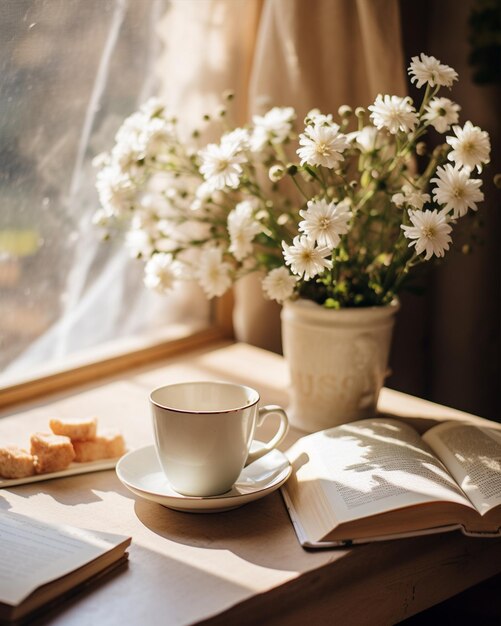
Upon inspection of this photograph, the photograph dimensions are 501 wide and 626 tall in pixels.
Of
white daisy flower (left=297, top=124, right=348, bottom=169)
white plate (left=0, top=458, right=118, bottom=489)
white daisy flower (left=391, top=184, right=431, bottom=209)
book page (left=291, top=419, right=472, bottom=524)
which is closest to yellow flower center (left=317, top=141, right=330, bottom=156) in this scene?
white daisy flower (left=297, top=124, right=348, bottom=169)

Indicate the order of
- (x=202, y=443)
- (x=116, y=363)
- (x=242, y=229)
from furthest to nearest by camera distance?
(x=116, y=363)
(x=242, y=229)
(x=202, y=443)

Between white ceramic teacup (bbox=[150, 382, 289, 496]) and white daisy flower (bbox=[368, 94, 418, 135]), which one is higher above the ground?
white daisy flower (bbox=[368, 94, 418, 135])

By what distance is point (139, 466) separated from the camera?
93 cm

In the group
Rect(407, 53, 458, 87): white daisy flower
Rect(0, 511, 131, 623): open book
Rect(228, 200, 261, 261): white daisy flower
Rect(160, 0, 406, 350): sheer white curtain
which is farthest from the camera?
Rect(160, 0, 406, 350): sheer white curtain

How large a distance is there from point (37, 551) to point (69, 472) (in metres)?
0.21

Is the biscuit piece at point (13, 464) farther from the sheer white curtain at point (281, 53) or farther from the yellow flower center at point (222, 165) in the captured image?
the sheer white curtain at point (281, 53)

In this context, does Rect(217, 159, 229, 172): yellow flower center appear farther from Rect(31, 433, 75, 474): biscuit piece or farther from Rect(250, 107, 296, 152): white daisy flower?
Rect(31, 433, 75, 474): biscuit piece

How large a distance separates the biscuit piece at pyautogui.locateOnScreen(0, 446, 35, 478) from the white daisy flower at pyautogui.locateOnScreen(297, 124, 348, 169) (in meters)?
0.48

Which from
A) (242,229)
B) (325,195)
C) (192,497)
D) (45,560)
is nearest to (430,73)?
(325,195)

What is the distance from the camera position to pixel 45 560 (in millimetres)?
722

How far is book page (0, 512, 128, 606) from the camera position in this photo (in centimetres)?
68

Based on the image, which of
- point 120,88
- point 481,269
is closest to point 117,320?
point 120,88

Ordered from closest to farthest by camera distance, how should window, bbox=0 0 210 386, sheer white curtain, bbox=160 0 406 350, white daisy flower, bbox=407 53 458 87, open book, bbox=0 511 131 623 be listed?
open book, bbox=0 511 131 623, white daisy flower, bbox=407 53 458 87, window, bbox=0 0 210 386, sheer white curtain, bbox=160 0 406 350

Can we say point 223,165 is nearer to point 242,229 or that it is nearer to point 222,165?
point 222,165
